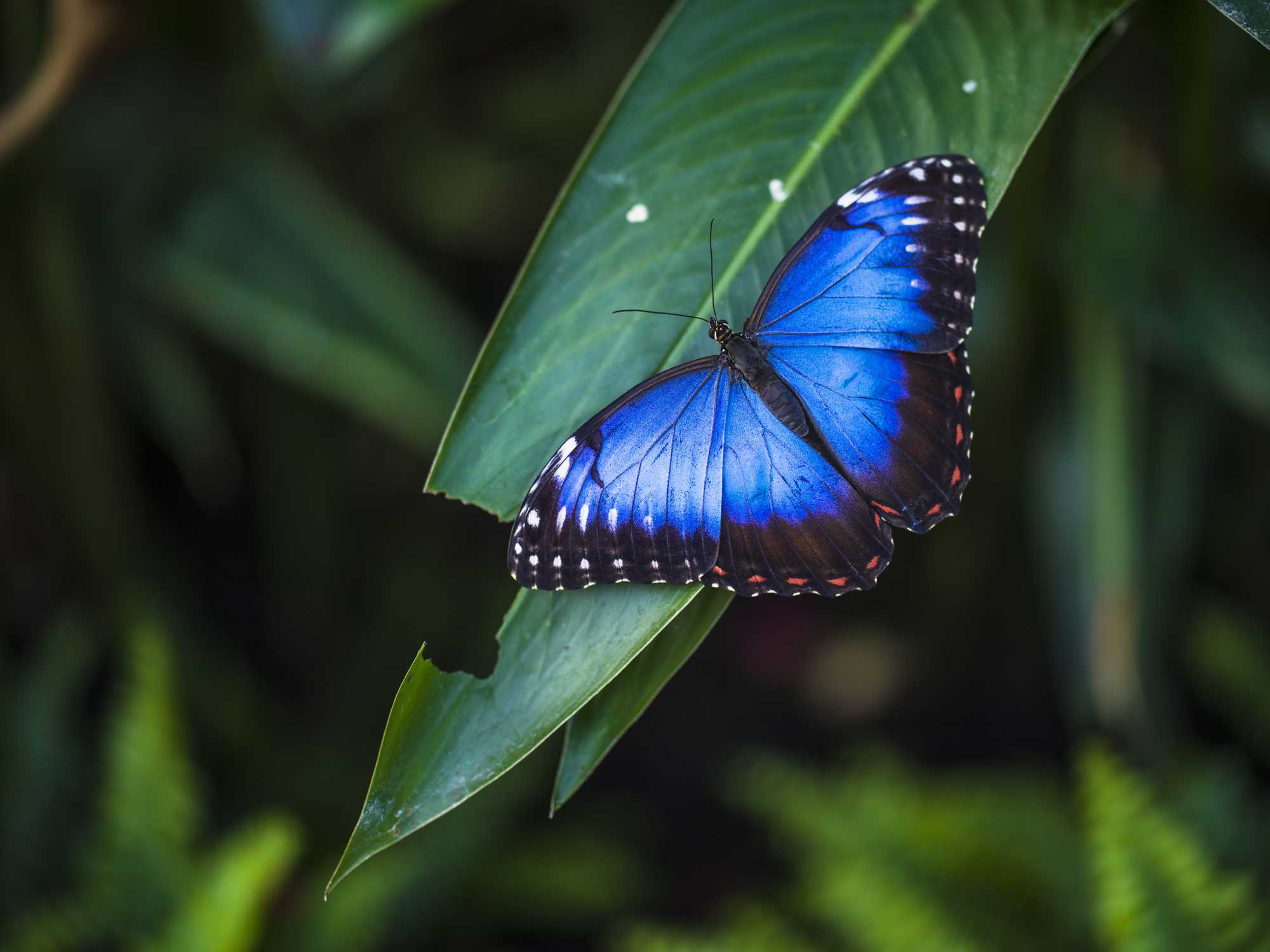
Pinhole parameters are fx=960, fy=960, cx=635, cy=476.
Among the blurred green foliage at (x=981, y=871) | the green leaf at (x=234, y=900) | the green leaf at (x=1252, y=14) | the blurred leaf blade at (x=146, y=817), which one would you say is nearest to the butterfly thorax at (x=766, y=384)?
the green leaf at (x=1252, y=14)

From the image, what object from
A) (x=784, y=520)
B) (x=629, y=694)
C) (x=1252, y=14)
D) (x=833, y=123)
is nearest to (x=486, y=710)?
(x=629, y=694)

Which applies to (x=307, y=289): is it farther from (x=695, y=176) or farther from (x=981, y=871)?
(x=981, y=871)

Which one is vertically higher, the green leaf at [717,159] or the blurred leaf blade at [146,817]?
the green leaf at [717,159]

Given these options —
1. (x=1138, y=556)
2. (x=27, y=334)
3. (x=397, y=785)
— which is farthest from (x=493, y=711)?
(x=27, y=334)

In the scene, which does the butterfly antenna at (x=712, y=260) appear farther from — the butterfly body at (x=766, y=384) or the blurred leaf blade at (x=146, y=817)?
the blurred leaf blade at (x=146, y=817)

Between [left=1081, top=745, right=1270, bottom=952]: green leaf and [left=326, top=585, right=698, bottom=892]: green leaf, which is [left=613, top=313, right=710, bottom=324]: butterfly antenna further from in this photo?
[left=1081, top=745, right=1270, bottom=952]: green leaf

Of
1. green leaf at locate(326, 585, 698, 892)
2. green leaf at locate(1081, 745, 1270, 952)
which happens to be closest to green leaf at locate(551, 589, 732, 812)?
green leaf at locate(326, 585, 698, 892)
